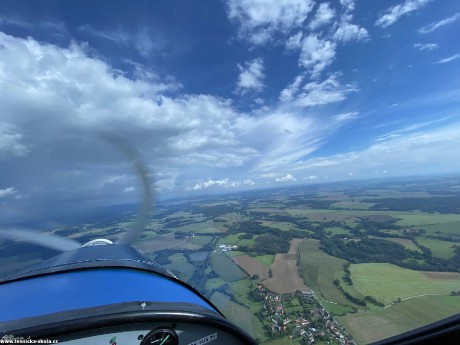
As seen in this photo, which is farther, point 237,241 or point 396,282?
point 237,241

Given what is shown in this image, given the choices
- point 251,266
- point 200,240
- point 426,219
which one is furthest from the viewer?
point 426,219

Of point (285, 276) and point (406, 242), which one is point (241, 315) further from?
point (406, 242)

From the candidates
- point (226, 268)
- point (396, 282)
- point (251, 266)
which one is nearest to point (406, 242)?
point (396, 282)

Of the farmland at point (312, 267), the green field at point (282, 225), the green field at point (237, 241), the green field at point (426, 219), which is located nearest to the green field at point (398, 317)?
the farmland at point (312, 267)

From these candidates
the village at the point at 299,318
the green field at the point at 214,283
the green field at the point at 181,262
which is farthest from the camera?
the green field at the point at 181,262

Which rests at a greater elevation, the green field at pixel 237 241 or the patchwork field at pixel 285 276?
the green field at pixel 237 241

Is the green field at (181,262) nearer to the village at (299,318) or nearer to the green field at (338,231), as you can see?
the village at (299,318)
